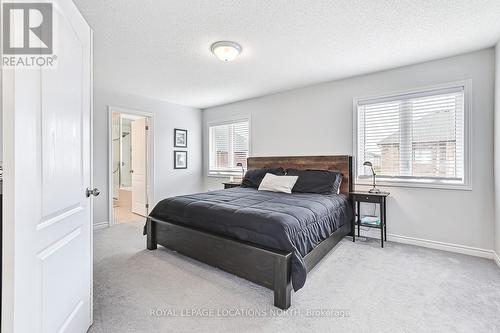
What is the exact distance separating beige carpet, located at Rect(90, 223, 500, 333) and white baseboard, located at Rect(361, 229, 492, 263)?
0.11m

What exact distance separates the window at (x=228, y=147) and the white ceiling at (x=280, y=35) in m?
1.63

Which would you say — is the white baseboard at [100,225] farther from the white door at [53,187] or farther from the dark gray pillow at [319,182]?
the dark gray pillow at [319,182]

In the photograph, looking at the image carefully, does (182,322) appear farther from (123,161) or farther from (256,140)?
(123,161)

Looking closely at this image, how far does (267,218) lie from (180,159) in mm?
3771

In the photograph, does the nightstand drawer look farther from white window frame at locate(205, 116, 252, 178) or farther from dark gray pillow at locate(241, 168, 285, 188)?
white window frame at locate(205, 116, 252, 178)

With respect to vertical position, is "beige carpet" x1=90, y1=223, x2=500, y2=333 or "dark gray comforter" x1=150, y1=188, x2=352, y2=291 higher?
"dark gray comforter" x1=150, y1=188, x2=352, y2=291

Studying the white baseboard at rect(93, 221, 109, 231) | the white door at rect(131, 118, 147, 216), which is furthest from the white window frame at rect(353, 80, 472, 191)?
the white baseboard at rect(93, 221, 109, 231)

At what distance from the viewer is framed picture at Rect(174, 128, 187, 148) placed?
209 inches

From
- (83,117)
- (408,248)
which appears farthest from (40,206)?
(408,248)

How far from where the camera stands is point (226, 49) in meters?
2.65

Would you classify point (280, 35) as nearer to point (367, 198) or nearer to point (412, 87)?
point (412, 87)

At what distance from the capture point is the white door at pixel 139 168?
5004 mm

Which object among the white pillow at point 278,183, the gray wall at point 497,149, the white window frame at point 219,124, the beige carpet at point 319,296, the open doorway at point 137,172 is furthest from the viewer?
the white window frame at point 219,124

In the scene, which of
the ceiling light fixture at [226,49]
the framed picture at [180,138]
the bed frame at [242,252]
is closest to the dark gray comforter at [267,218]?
the bed frame at [242,252]
